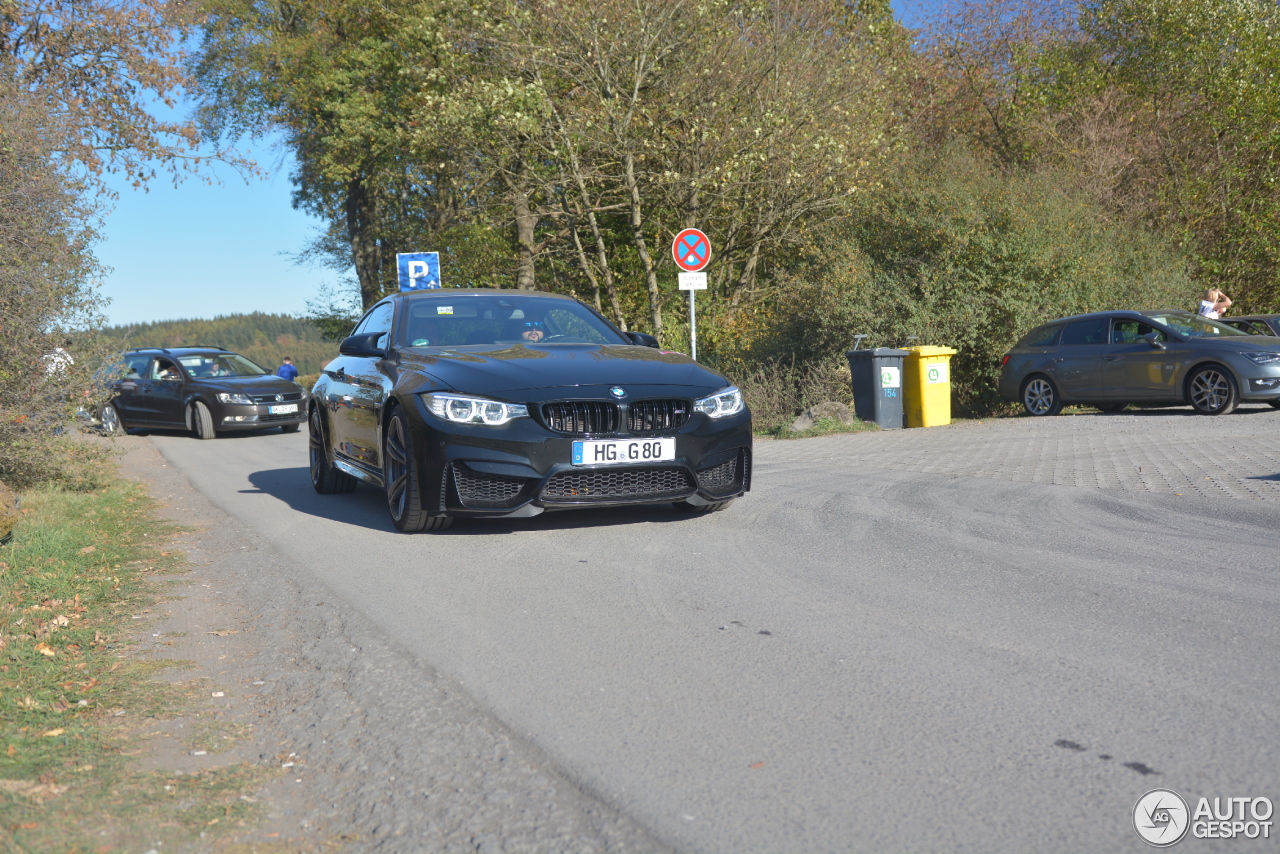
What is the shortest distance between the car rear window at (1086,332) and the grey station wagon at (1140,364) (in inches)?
0.5

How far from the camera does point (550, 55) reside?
19875mm

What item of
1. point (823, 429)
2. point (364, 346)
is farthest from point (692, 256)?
point (364, 346)

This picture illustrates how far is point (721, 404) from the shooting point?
7047 mm

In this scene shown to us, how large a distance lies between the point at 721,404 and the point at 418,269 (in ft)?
47.0

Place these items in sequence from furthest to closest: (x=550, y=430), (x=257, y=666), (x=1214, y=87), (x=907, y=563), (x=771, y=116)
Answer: (x=1214, y=87)
(x=771, y=116)
(x=550, y=430)
(x=907, y=563)
(x=257, y=666)

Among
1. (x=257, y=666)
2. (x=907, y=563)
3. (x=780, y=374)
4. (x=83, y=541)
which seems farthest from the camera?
(x=780, y=374)

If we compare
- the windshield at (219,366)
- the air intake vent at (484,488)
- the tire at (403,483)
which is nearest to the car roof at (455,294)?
the tire at (403,483)

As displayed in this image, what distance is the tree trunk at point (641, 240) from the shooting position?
20.7 m

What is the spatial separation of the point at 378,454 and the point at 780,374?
1110 centimetres

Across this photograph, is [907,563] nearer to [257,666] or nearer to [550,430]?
[550,430]

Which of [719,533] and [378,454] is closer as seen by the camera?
[719,533]

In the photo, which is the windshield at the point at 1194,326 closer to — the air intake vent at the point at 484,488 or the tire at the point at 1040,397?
the tire at the point at 1040,397

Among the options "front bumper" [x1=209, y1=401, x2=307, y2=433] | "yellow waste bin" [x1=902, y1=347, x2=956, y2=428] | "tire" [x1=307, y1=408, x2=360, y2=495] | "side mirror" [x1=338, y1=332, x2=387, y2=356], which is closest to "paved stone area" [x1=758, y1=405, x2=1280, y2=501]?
"yellow waste bin" [x1=902, y1=347, x2=956, y2=428]

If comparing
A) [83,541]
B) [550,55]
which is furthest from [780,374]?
[83,541]
